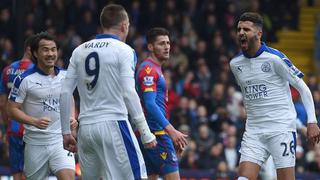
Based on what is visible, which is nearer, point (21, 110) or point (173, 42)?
point (21, 110)

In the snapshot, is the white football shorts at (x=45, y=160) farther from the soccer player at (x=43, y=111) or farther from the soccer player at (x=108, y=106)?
the soccer player at (x=108, y=106)

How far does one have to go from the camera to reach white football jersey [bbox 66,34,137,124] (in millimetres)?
11867

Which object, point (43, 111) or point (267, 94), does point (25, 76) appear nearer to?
point (43, 111)

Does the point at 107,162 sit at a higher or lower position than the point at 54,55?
lower

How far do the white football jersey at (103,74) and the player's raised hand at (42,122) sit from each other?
1.16 meters

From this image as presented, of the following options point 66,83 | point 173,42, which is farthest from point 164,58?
point 173,42

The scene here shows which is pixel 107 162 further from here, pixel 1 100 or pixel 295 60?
pixel 295 60

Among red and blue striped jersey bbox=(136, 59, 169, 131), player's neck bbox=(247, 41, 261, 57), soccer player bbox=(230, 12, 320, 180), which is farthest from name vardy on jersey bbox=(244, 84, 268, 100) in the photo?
red and blue striped jersey bbox=(136, 59, 169, 131)

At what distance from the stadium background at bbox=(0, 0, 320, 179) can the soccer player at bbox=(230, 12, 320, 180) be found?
5.50m

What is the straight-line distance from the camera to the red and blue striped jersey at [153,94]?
13.7m

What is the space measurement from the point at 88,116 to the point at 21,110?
1.98 meters

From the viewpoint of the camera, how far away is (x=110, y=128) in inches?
469

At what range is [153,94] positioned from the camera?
1386 centimetres

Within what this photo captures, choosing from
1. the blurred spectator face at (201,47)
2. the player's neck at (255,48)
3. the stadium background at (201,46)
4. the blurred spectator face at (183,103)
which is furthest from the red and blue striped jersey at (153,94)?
the blurred spectator face at (201,47)
